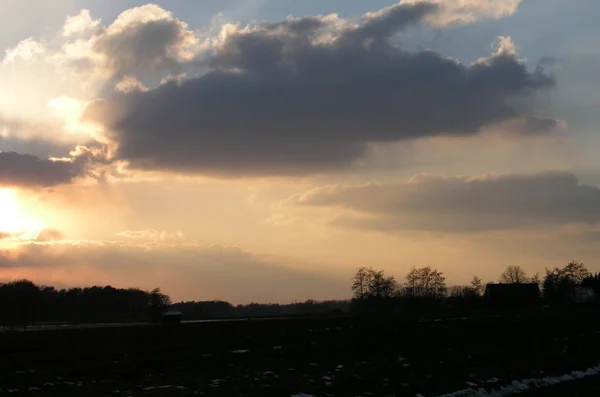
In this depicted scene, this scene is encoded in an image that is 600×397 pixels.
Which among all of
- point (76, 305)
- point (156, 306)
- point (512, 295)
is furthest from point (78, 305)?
point (512, 295)

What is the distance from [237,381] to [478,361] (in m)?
17.8

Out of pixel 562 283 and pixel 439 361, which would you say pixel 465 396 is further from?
pixel 562 283

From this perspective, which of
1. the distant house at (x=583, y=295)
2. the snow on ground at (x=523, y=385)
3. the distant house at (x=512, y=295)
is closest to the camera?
the snow on ground at (x=523, y=385)

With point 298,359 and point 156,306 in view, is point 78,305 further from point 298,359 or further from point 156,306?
point 298,359

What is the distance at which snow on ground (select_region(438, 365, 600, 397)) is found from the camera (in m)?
29.2

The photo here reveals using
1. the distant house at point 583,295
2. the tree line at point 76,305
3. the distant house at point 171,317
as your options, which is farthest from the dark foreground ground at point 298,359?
the distant house at point 583,295

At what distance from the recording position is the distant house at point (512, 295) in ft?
475

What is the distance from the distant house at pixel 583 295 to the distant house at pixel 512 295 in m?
19.7

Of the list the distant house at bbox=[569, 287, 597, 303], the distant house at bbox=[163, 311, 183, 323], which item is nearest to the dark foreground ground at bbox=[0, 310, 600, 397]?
the distant house at bbox=[163, 311, 183, 323]

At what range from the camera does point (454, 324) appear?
72.9 m

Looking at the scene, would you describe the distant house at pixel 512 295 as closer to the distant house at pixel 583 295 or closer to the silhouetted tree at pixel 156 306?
the distant house at pixel 583 295

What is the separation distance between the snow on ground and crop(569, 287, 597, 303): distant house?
138 m

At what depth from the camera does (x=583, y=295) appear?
571 feet

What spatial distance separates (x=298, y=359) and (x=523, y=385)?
1735 cm
